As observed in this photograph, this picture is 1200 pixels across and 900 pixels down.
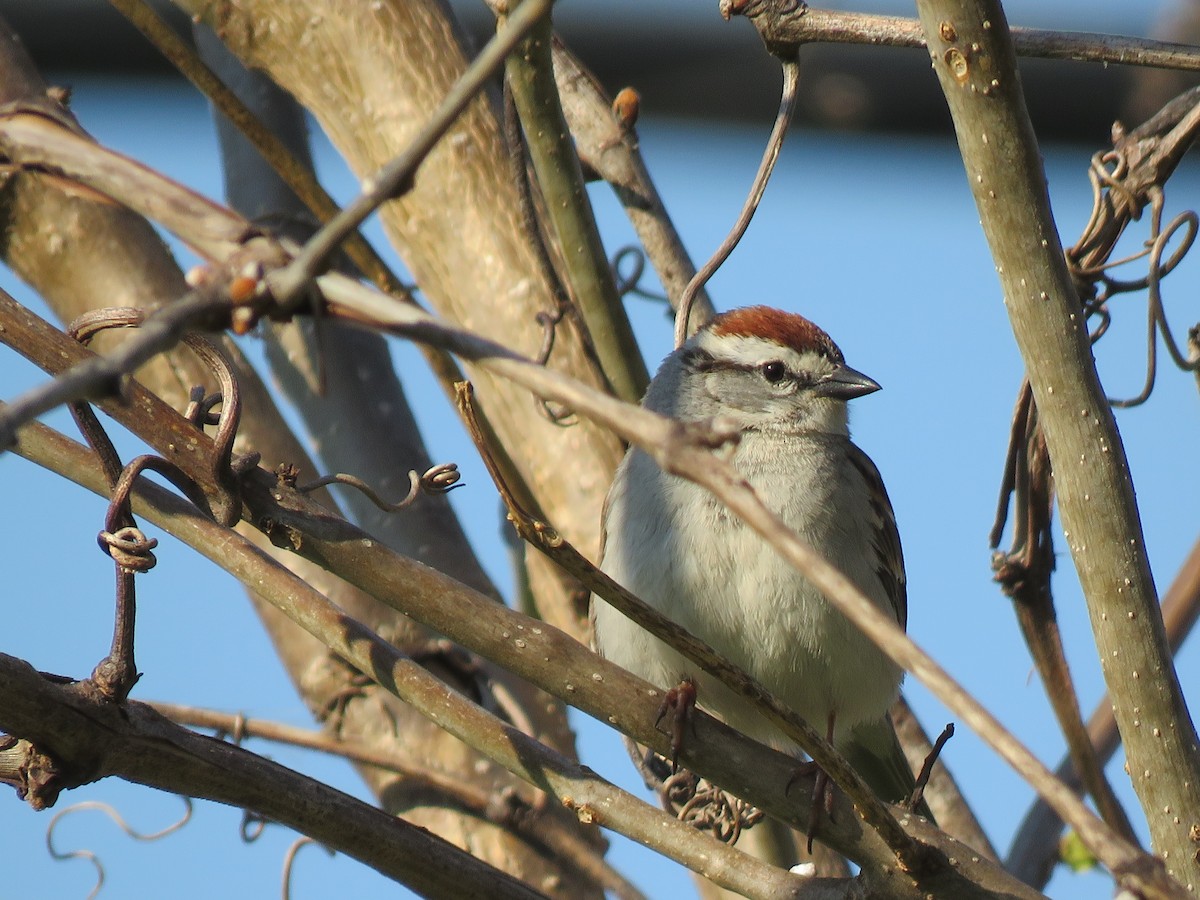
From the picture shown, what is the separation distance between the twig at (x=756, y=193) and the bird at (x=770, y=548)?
236 mm

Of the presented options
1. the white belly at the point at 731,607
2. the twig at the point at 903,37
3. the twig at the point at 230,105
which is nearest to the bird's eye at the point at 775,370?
the white belly at the point at 731,607

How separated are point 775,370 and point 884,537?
0.47 meters

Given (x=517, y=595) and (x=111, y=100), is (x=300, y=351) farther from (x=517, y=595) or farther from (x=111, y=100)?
(x=111, y=100)

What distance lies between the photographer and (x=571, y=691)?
5.90ft

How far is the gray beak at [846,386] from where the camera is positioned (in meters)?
3.44

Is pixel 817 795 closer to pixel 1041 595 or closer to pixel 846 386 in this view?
pixel 1041 595

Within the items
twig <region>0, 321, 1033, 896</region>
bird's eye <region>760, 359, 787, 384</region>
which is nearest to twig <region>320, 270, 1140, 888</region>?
twig <region>0, 321, 1033, 896</region>

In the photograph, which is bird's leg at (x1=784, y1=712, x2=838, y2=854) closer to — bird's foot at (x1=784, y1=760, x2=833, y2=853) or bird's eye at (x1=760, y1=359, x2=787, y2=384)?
bird's foot at (x1=784, y1=760, x2=833, y2=853)

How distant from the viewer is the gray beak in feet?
11.3

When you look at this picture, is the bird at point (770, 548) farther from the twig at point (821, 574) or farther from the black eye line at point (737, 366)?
the twig at point (821, 574)

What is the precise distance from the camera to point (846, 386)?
344 cm

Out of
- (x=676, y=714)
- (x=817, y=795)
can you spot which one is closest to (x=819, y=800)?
(x=817, y=795)

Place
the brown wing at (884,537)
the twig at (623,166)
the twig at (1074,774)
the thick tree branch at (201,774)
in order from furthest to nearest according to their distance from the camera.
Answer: the brown wing at (884,537)
the twig at (623,166)
the twig at (1074,774)
the thick tree branch at (201,774)

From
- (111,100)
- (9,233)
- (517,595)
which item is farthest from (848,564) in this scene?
(111,100)
